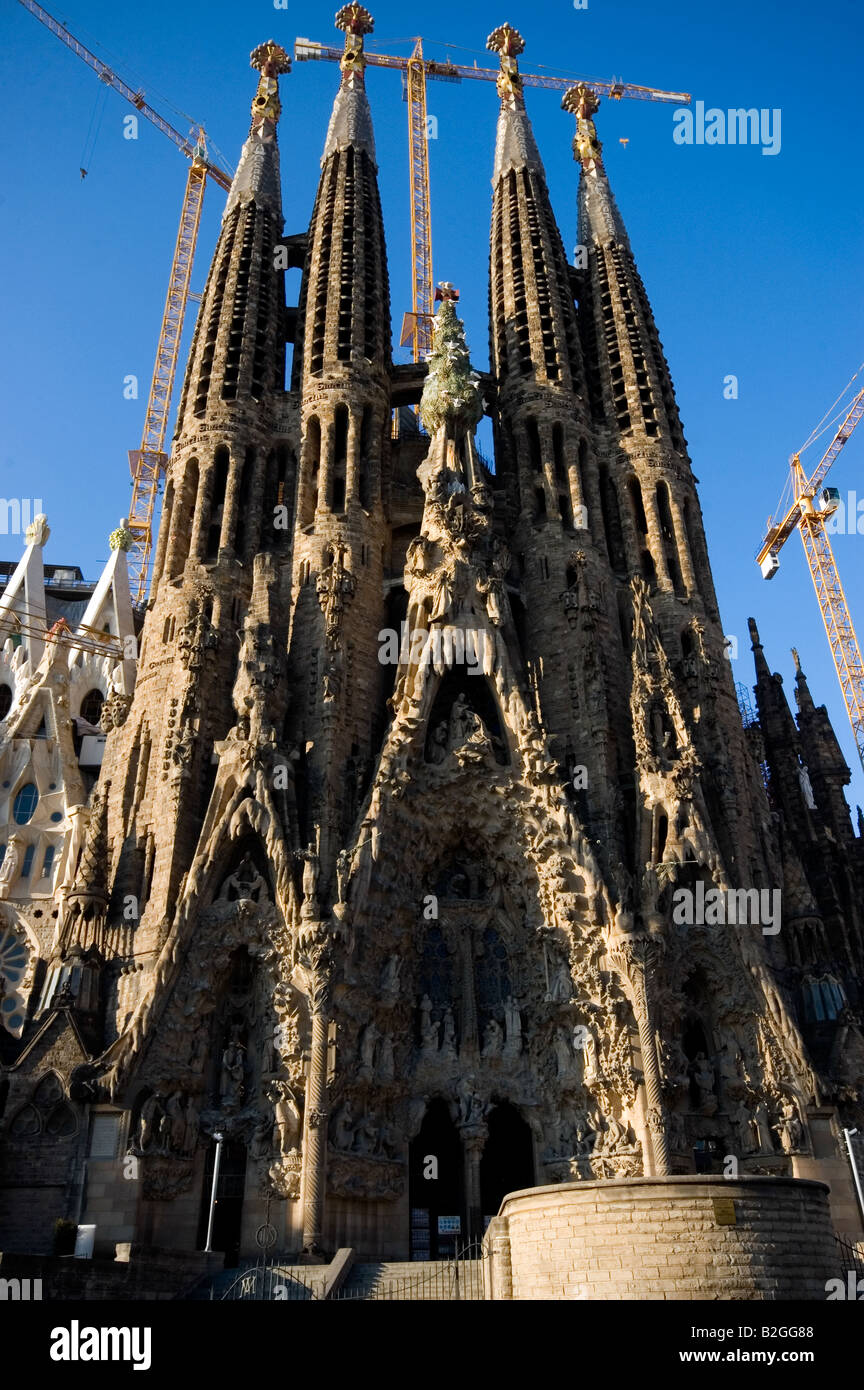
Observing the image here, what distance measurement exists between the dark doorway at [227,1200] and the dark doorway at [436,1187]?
3987 millimetres

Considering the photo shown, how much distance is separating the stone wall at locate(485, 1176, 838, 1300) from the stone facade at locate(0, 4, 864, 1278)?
28.3 ft

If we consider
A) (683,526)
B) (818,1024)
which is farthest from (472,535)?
(818,1024)

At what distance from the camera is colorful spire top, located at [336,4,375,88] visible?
47.0 m

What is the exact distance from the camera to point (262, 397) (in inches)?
1447

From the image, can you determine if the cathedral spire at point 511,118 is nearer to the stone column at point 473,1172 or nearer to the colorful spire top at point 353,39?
the colorful spire top at point 353,39

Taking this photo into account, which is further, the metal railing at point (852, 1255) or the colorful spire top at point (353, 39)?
the colorful spire top at point (353, 39)

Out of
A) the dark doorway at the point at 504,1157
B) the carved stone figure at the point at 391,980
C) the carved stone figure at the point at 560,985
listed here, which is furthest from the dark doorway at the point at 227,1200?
the carved stone figure at the point at 560,985

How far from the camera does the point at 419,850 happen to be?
27.5 meters

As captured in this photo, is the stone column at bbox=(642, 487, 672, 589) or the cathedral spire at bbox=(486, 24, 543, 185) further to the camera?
the cathedral spire at bbox=(486, 24, 543, 185)

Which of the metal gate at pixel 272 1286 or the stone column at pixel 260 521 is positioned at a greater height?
the stone column at pixel 260 521

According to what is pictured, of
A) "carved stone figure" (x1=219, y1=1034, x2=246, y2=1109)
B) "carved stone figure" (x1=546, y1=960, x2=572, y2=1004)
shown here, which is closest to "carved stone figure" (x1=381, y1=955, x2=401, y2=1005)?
"carved stone figure" (x1=219, y1=1034, x2=246, y2=1109)

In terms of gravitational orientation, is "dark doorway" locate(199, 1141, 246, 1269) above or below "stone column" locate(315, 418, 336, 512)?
below

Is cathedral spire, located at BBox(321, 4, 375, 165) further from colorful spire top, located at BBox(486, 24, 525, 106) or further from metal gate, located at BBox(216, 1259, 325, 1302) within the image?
metal gate, located at BBox(216, 1259, 325, 1302)

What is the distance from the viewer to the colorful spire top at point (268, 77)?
149ft
